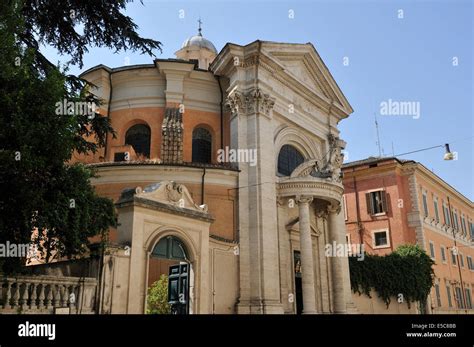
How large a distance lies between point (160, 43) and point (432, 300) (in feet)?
81.4

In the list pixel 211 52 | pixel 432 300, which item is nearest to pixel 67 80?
pixel 211 52

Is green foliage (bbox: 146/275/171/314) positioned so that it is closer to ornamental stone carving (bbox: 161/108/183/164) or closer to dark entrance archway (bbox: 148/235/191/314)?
dark entrance archway (bbox: 148/235/191/314)

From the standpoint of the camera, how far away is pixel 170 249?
457 inches

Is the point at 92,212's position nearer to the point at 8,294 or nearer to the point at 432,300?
the point at 8,294

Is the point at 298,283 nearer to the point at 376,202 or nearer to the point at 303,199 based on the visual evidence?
the point at 303,199

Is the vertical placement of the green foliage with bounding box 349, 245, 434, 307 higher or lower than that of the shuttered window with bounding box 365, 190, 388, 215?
lower

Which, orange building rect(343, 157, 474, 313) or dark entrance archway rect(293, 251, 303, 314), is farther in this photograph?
orange building rect(343, 157, 474, 313)

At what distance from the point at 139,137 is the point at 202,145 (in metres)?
2.89

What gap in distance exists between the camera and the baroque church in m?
16.6

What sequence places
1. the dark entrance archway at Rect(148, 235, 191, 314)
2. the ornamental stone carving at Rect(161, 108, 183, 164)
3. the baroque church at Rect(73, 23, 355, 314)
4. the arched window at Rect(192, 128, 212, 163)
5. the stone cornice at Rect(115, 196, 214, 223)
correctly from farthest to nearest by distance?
the arched window at Rect(192, 128, 212, 163)
the ornamental stone carving at Rect(161, 108, 183, 164)
the baroque church at Rect(73, 23, 355, 314)
the dark entrance archway at Rect(148, 235, 191, 314)
the stone cornice at Rect(115, 196, 214, 223)

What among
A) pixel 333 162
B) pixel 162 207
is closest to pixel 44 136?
pixel 162 207

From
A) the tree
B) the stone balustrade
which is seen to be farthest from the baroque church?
the tree

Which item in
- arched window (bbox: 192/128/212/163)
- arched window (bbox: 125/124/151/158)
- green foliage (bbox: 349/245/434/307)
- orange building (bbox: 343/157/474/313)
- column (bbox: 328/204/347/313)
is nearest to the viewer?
column (bbox: 328/204/347/313)

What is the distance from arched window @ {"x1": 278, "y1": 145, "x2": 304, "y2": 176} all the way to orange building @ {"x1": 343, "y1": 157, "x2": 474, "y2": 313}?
10758 millimetres
